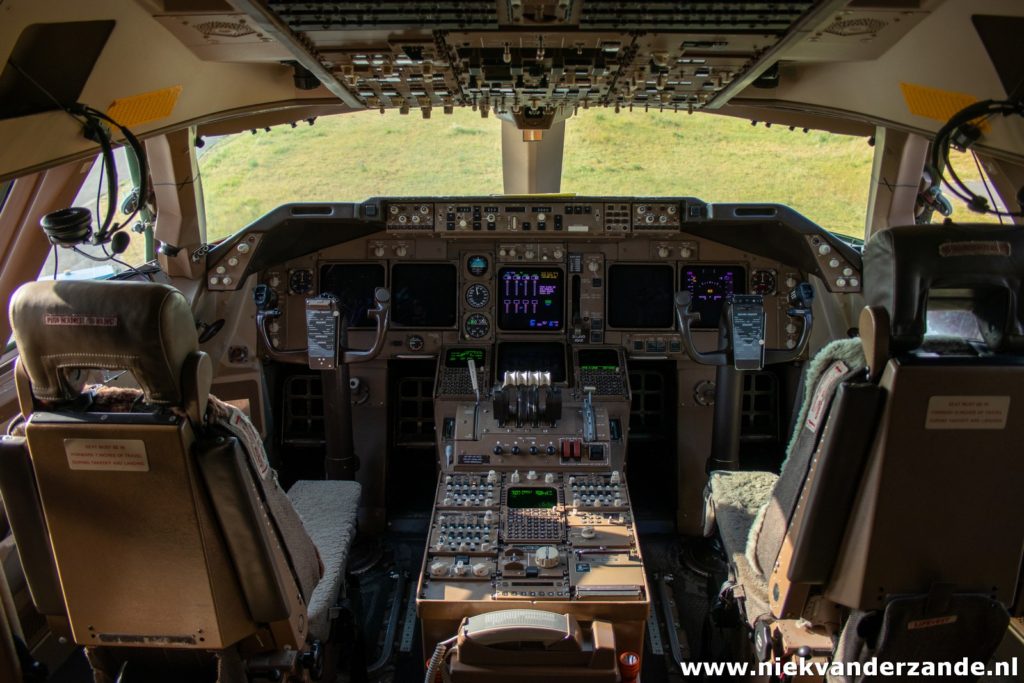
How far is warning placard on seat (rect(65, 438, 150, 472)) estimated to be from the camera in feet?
4.86

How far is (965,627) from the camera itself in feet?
5.44

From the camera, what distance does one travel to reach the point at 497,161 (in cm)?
560

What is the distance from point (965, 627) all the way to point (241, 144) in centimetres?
620

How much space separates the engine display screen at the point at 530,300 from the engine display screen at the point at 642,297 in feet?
0.82

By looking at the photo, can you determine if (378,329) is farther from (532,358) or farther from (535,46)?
(535,46)

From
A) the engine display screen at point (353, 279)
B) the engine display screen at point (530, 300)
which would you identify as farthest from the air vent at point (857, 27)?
the engine display screen at point (353, 279)

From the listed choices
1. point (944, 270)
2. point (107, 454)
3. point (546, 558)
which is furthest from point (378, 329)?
point (944, 270)

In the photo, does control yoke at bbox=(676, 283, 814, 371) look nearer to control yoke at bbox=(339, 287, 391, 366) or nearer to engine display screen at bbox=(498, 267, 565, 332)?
engine display screen at bbox=(498, 267, 565, 332)

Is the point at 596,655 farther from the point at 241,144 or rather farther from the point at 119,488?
the point at 241,144

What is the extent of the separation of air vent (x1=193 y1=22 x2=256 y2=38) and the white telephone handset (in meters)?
1.61

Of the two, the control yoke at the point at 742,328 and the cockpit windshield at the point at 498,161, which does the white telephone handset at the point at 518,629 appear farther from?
the cockpit windshield at the point at 498,161

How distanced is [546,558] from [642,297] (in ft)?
5.37

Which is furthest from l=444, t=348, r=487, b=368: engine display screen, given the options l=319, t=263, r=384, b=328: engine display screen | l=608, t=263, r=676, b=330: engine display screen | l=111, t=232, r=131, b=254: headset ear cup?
l=111, t=232, r=131, b=254: headset ear cup

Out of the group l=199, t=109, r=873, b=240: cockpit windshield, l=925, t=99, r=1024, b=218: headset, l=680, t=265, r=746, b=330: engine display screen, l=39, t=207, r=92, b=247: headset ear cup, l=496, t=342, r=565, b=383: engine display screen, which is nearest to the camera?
l=925, t=99, r=1024, b=218: headset
